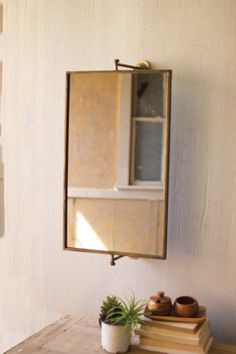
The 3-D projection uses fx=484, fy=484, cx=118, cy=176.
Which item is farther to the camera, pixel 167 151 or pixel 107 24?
pixel 107 24

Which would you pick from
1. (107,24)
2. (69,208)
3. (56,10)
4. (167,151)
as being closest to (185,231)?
(167,151)

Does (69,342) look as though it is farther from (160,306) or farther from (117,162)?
(117,162)

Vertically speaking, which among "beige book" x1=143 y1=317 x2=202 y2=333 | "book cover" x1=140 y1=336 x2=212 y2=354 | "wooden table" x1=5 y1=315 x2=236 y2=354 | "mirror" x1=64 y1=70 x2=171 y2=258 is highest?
"mirror" x1=64 y1=70 x2=171 y2=258

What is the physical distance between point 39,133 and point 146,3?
0.58 meters

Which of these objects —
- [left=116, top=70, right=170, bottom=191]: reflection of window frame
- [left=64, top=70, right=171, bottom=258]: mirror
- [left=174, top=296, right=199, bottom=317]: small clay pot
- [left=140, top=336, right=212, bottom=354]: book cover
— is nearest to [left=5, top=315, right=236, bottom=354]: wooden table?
[left=140, top=336, right=212, bottom=354]: book cover

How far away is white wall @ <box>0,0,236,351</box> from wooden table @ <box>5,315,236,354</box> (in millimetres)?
127

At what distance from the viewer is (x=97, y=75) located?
153 cm

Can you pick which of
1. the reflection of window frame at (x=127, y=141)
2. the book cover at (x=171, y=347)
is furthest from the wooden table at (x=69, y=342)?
the reflection of window frame at (x=127, y=141)

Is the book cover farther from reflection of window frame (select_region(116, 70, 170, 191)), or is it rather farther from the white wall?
reflection of window frame (select_region(116, 70, 170, 191))

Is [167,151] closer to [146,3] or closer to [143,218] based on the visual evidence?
[143,218]

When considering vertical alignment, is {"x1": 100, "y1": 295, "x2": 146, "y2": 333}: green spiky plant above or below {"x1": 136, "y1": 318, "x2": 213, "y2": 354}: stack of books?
above

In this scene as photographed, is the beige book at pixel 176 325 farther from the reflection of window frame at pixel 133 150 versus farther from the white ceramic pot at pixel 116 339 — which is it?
the reflection of window frame at pixel 133 150

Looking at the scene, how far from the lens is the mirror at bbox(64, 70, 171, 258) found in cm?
148

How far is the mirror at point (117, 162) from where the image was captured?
1479 mm
